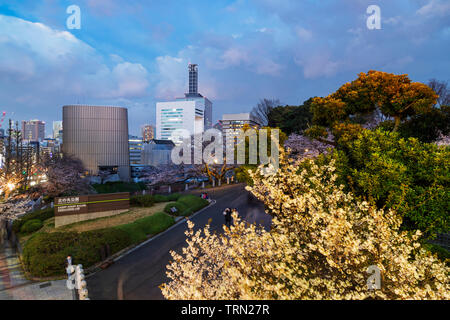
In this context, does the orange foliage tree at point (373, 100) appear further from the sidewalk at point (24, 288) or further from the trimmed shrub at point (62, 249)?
the sidewalk at point (24, 288)

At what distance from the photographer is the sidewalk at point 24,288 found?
10188 mm

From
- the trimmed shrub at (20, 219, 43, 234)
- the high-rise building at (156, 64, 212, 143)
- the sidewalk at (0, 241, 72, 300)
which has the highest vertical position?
the high-rise building at (156, 64, 212, 143)

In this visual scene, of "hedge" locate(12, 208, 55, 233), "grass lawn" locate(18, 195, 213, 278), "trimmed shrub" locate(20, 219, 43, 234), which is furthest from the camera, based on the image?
"hedge" locate(12, 208, 55, 233)

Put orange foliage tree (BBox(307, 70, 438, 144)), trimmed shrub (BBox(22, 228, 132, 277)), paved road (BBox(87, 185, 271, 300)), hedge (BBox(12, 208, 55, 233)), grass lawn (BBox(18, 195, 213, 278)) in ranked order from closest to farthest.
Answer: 1. paved road (BBox(87, 185, 271, 300))
2. trimmed shrub (BBox(22, 228, 132, 277))
3. grass lawn (BBox(18, 195, 213, 278))
4. orange foliage tree (BBox(307, 70, 438, 144))
5. hedge (BBox(12, 208, 55, 233))

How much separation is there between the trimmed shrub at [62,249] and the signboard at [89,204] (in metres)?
5.70

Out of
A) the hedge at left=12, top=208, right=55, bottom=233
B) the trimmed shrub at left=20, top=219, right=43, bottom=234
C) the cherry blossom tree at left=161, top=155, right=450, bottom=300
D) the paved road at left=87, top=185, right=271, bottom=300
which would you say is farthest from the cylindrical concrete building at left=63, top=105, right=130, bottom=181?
the cherry blossom tree at left=161, top=155, right=450, bottom=300

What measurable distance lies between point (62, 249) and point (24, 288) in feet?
7.77

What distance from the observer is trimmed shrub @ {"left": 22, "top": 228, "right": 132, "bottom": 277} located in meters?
11.8

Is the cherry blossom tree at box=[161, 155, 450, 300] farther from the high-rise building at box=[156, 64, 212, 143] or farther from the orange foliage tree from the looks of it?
the high-rise building at box=[156, 64, 212, 143]

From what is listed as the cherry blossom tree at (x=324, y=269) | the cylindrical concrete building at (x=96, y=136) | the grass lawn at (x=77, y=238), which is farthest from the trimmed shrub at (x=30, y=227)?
the cylindrical concrete building at (x=96, y=136)

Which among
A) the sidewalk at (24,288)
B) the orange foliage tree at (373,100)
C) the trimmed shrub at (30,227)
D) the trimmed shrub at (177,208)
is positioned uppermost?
the orange foliage tree at (373,100)

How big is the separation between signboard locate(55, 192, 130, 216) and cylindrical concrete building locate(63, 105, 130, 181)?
1130 inches

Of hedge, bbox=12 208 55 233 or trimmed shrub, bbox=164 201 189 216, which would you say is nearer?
hedge, bbox=12 208 55 233

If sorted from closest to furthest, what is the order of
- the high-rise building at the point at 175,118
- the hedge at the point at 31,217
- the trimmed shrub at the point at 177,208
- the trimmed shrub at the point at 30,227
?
1. the trimmed shrub at the point at 30,227
2. the hedge at the point at 31,217
3. the trimmed shrub at the point at 177,208
4. the high-rise building at the point at 175,118
